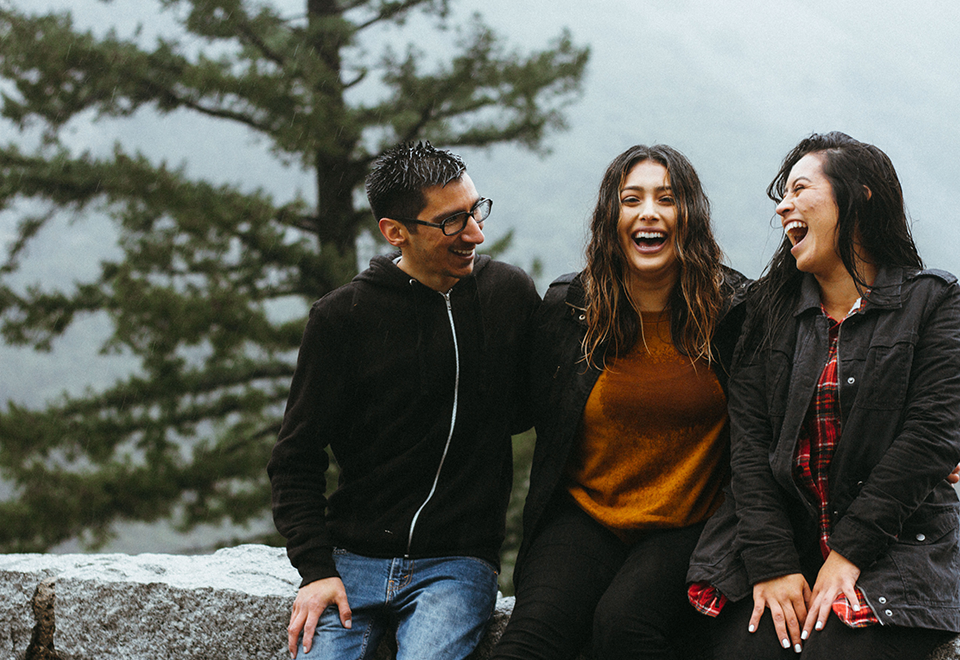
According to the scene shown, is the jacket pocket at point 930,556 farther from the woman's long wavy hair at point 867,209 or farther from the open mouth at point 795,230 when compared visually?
the open mouth at point 795,230

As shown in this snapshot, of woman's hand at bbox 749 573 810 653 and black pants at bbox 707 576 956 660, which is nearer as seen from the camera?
black pants at bbox 707 576 956 660

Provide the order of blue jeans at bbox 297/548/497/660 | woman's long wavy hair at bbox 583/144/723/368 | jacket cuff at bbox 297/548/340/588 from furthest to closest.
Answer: woman's long wavy hair at bbox 583/144/723/368
jacket cuff at bbox 297/548/340/588
blue jeans at bbox 297/548/497/660

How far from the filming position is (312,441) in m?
2.27

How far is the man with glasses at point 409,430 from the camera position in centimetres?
213

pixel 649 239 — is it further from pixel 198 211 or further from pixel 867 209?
pixel 198 211

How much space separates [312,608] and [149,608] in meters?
0.63

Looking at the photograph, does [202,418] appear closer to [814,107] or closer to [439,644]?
[439,644]

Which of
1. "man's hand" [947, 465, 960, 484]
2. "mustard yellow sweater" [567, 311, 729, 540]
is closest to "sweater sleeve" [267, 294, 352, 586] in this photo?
"mustard yellow sweater" [567, 311, 729, 540]

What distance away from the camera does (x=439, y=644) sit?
2006 millimetres

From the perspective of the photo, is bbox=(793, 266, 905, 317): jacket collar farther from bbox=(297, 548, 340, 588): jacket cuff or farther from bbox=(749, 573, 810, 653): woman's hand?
bbox=(297, 548, 340, 588): jacket cuff

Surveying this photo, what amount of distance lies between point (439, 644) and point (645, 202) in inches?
51.9

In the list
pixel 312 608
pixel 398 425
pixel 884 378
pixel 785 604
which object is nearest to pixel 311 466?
pixel 398 425

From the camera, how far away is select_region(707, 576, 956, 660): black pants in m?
1.72

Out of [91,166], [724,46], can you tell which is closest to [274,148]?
[91,166]
